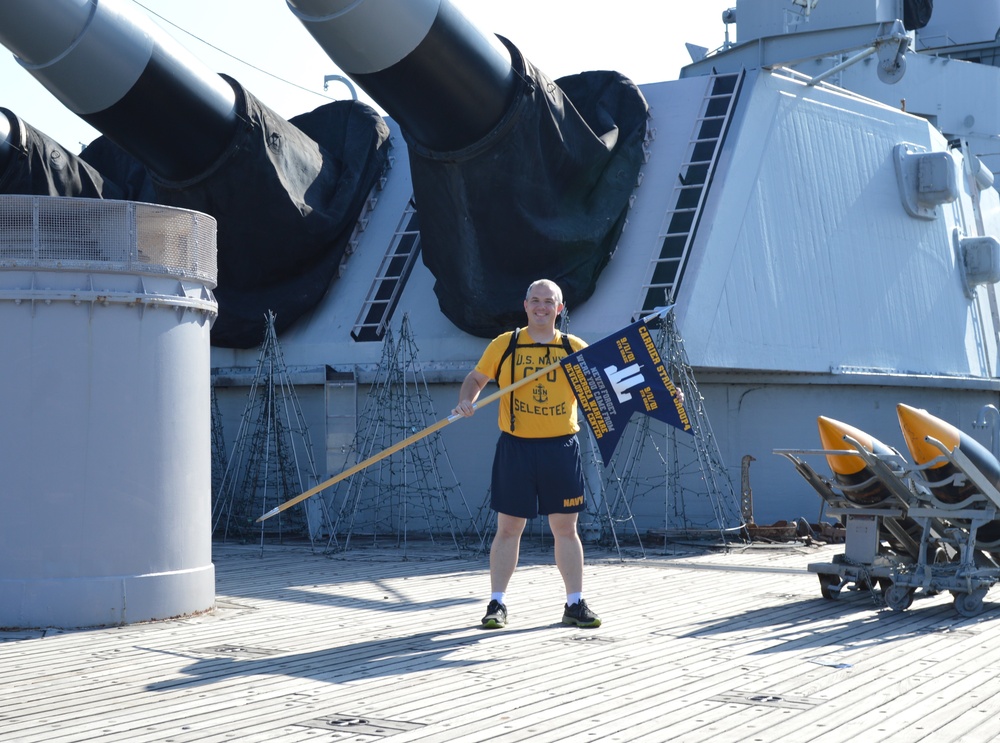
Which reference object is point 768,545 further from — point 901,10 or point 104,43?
point 901,10

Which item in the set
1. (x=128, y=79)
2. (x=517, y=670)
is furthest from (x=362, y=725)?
(x=128, y=79)

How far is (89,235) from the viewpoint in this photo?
23.4 feet

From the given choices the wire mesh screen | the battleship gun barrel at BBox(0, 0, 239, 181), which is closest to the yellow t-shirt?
the wire mesh screen

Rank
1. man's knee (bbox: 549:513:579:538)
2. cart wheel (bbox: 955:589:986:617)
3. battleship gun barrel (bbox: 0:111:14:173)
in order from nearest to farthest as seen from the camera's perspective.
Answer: man's knee (bbox: 549:513:579:538) → cart wheel (bbox: 955:589:986:617) → battleship gun barrel (bbox: 0:111:14:173)

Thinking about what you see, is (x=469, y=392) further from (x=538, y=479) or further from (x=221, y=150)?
(x=221, y=150)

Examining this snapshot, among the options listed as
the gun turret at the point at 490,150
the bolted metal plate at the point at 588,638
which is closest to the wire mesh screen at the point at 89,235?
the bolted metal plate at the point at 588,638

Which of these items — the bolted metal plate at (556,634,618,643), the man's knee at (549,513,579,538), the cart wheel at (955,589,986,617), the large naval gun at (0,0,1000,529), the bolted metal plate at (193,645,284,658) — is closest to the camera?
the bolted metal plate at (193,645,284,658)

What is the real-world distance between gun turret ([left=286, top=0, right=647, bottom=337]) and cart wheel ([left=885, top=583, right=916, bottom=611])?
5793 millimetres

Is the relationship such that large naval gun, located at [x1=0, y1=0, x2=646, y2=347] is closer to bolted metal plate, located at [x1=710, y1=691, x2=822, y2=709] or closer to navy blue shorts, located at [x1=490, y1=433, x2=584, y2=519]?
navy blue shorts, located at [x1=490, y1=433, x2=584, y2=519]

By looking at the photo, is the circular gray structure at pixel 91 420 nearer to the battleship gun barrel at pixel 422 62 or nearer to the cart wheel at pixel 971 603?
the battleship gun barrel at pixel 422 62

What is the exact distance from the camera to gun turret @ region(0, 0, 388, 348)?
1136cm

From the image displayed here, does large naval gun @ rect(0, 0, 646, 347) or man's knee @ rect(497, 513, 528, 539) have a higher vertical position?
large naval gun @ rect(0, 0, 646, 347)

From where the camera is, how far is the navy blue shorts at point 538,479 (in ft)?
22.8

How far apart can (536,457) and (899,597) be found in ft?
7.69
